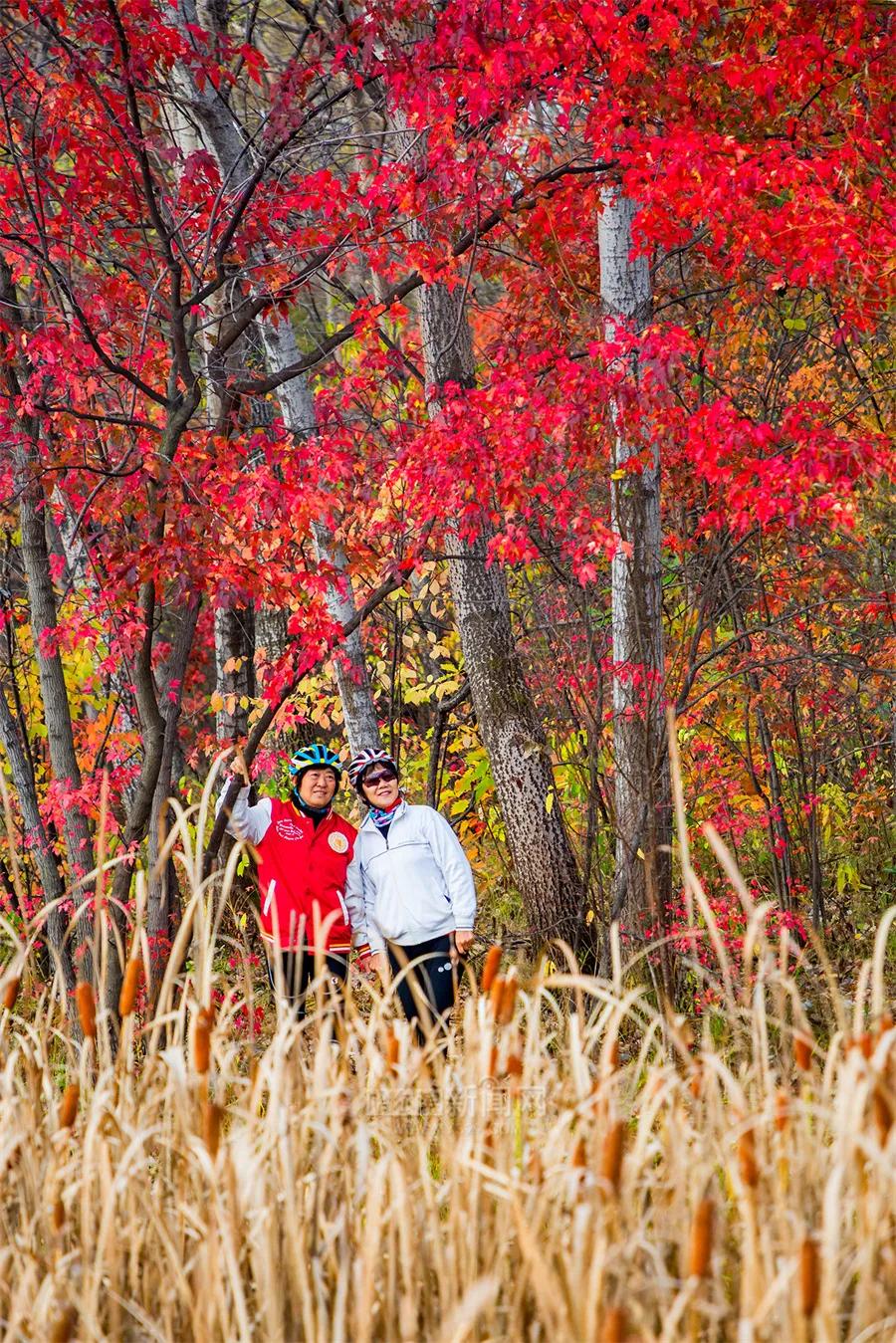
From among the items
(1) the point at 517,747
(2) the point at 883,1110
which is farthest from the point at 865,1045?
(1) the point at 517,747

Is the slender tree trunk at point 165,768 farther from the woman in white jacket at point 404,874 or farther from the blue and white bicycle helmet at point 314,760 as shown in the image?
the woman in white jacket at point 404,874

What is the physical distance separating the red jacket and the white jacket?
10 cm

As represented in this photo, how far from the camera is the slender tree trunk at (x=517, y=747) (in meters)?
8.07

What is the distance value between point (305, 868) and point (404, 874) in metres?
0.43

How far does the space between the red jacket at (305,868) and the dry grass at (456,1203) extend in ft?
7.80

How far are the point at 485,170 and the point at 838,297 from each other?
1.82 metres

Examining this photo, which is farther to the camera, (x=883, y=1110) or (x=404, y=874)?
(x=404, y=874)

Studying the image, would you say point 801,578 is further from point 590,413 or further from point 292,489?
point 292,489

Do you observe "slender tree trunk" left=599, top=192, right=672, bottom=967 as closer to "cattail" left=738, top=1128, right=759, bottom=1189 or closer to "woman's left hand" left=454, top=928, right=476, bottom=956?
"woman's left hand" left=454, top=928, right=476, bottom=956

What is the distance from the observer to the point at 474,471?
5656 mm

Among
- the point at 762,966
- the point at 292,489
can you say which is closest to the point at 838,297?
the point at 292,489

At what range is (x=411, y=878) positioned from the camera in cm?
550

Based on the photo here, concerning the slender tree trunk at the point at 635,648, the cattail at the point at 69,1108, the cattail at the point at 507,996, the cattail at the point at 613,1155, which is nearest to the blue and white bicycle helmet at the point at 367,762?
the slender tree trunk at the point at 635,648

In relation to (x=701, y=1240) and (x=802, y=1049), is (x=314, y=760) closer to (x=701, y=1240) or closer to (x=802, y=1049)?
(x=802, y=1049)
